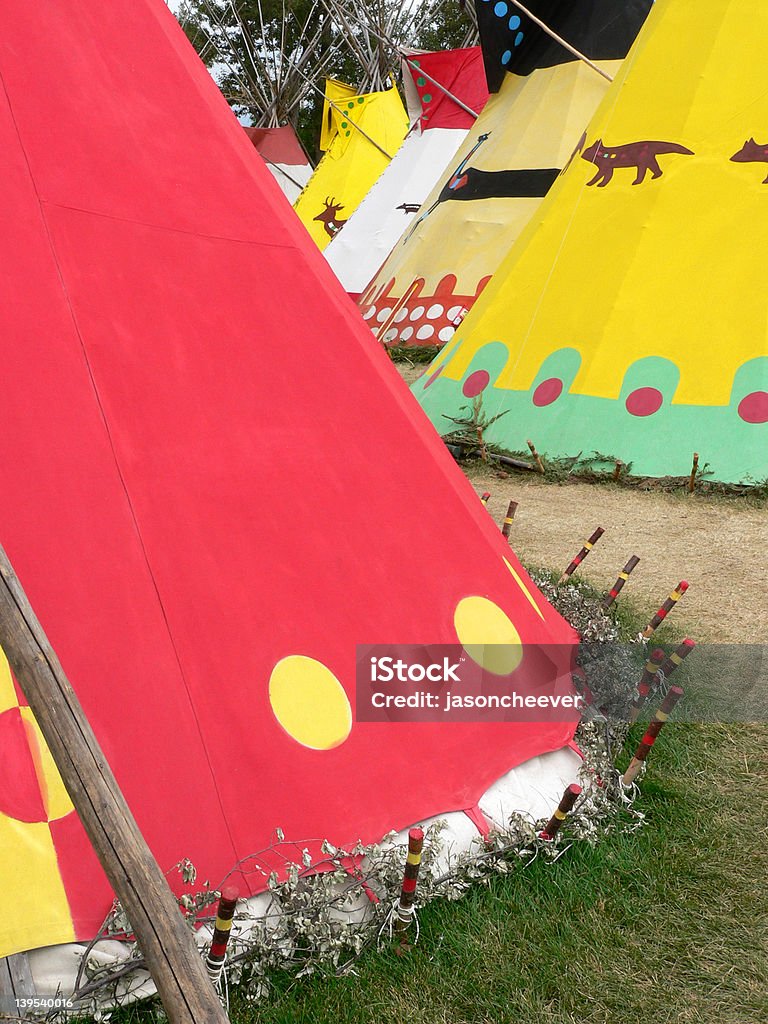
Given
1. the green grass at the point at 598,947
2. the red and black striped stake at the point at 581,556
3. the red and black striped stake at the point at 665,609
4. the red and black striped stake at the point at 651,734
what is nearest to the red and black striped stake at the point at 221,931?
the green grass at the point at 598,947

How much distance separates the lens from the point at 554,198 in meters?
7.18

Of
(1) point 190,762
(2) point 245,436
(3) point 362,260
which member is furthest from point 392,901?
(3) point 362,260

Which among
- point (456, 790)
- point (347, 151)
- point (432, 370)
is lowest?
point (456, 790)

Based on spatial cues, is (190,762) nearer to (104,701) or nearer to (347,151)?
(104,701)

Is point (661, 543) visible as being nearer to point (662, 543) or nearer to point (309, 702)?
point (662, 543)

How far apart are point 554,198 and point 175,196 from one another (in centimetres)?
500

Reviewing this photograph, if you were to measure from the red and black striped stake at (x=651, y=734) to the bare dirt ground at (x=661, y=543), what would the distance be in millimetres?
1294

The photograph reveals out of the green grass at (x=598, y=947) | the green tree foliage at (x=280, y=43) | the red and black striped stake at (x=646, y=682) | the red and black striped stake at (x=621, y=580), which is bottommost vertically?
the green grass at (x=598, y=947)

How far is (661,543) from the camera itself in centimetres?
522

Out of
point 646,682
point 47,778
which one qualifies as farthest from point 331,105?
point 47,778

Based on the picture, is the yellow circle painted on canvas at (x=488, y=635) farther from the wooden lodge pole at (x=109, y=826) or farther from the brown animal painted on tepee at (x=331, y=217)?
the brown animal painted on tepee at (x=331, y=217)

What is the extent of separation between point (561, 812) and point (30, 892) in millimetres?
1215

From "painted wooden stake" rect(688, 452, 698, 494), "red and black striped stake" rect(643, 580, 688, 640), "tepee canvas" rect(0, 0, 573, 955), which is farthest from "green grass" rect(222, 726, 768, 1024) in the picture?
"painted wooden stake" rect(688, 452, 698, 494)

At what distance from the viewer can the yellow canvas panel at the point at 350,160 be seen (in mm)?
17672
